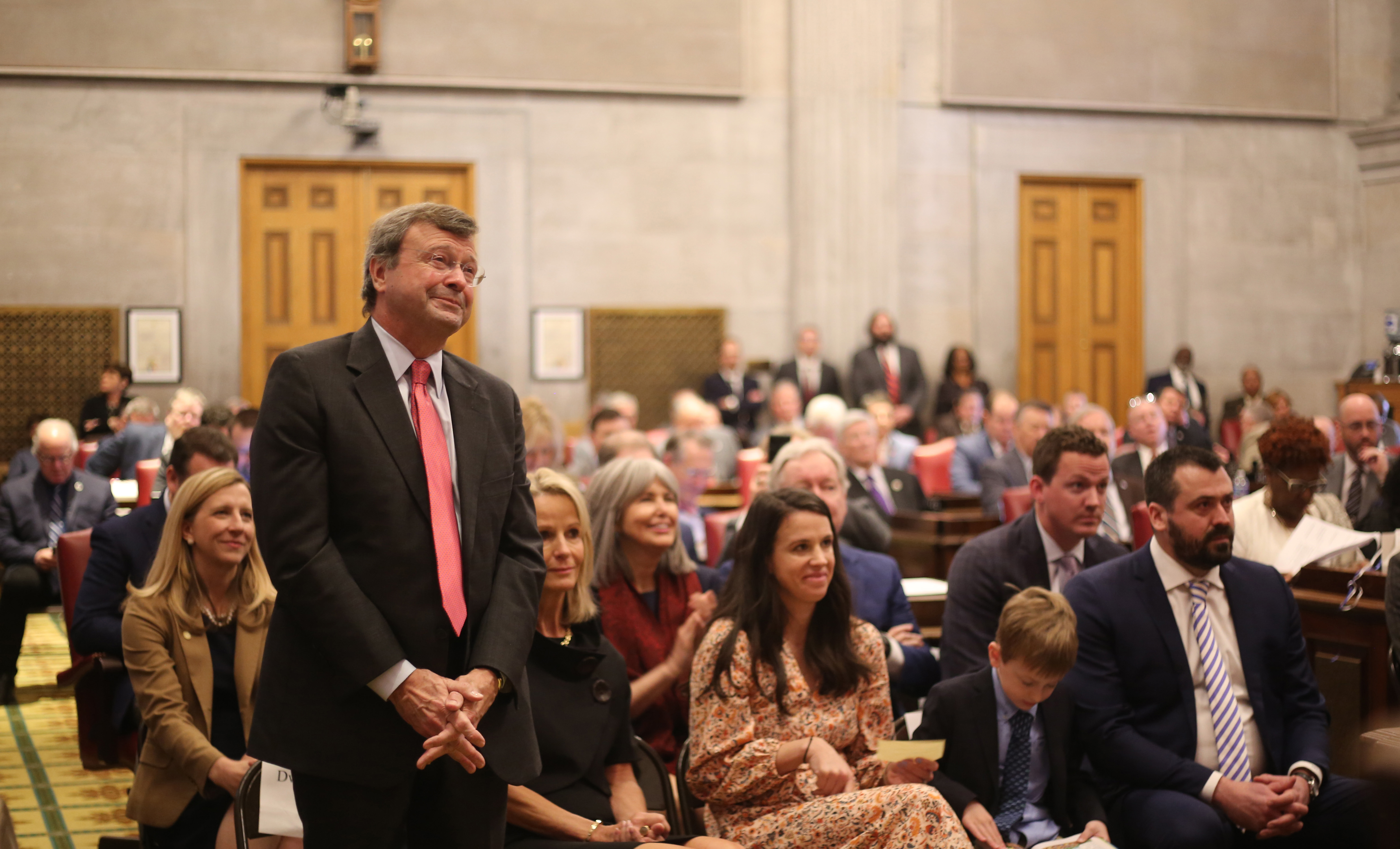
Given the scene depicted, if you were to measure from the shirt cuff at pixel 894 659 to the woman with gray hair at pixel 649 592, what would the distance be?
0.57 m

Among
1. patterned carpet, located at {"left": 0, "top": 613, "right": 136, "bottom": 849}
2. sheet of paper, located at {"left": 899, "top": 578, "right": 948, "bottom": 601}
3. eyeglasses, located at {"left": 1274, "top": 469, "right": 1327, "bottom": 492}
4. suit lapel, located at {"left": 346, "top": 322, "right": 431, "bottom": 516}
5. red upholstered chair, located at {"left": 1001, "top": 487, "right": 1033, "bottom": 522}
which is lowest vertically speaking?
patterned carpet, located at {"left": 0, "top": 613, "right": 136, "bottom": 849}

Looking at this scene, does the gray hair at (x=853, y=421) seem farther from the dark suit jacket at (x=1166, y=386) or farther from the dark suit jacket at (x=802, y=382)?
the dark suit jacket at (x=1166, y=386)

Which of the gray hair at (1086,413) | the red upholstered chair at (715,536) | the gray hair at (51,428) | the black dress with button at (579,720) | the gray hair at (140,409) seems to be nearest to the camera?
the black dress with button at (579,720)

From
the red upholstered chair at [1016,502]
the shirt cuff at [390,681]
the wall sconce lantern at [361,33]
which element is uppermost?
the wall sconce lantern at [361,33]

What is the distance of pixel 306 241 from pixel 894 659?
886 cm

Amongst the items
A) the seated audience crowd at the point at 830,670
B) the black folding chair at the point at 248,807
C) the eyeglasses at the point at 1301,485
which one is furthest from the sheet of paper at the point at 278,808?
the eyeglasses at the point at 1301,485

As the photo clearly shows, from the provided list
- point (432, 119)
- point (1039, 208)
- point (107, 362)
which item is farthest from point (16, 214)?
point (1039, 208)

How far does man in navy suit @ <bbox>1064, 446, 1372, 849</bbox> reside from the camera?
3.16 meters

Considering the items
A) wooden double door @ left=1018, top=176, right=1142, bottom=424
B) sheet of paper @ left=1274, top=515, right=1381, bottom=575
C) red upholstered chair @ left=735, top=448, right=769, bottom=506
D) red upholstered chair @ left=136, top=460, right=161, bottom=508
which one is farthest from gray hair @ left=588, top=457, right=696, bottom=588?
wooden double door @ left=1018, top=176, right=1142, bottom=424

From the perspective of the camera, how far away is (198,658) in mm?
3246

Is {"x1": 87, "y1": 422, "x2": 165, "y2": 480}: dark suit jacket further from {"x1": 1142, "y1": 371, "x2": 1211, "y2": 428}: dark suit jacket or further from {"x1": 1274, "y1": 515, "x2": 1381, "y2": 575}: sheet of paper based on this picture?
{"x1": 1142, "y1": 371, "x2": 1211, "y2": 428}: dark suit jacket

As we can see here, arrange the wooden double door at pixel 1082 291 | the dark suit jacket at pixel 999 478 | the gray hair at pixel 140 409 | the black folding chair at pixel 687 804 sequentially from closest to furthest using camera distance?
the black folding chair at pixel 687 804 → the dark suit jacket at pixel 999 478 → the gray hair at pixel 140 409 → the wooden double door at pixel 1082 291

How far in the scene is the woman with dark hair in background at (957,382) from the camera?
11742 millimetres

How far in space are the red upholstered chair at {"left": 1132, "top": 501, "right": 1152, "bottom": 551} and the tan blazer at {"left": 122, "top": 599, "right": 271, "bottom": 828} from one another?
319 centimetres
